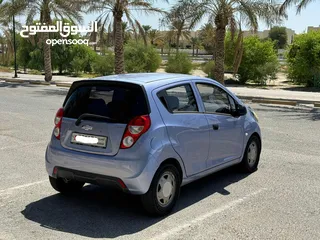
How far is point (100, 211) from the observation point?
16.4 feet

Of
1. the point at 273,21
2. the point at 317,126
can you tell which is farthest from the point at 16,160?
the point at 273,21

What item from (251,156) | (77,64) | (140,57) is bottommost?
(251,156)

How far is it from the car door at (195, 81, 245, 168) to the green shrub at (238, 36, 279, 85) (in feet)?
83.6

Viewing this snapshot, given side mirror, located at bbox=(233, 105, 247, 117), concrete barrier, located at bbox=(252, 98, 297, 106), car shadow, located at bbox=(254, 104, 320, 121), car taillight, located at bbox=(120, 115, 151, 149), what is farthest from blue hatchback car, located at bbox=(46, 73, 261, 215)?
concrete barrier, located at bbox=(252, 98, 297, 106)

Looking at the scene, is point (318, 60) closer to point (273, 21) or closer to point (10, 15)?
point (273, 21)

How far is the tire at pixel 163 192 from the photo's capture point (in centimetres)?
466

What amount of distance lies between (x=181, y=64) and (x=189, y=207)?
2965 cm

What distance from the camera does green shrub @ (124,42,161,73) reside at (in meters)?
A: 33.2

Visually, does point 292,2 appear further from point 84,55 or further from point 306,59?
point 84,55

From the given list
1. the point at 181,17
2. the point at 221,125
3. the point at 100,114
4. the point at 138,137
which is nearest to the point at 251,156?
the point at 221,125

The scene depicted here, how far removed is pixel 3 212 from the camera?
4957 mm

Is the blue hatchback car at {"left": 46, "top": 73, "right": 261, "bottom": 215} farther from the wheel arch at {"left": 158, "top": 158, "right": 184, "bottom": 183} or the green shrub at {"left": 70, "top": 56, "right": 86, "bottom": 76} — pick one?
the green shrub at {"left": 70, "top": 56, "right": 86, "bottom": 76}

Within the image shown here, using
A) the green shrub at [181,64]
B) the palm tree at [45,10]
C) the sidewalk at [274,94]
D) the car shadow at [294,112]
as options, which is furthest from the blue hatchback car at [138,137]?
the green shrub at [181,64]

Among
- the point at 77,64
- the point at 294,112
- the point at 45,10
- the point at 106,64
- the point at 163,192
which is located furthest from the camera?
the point at 77,64
